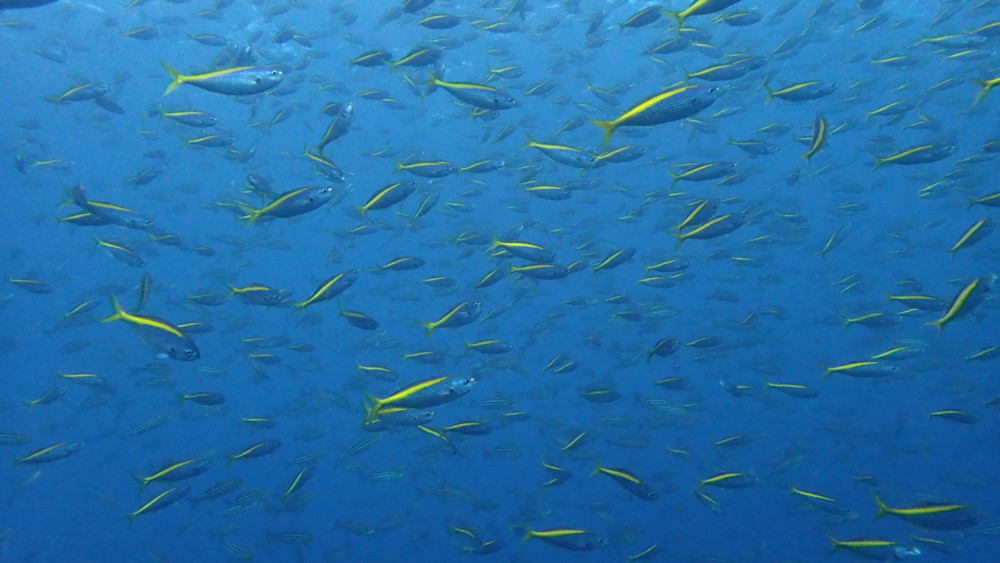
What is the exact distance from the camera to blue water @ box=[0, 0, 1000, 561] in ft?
42.5

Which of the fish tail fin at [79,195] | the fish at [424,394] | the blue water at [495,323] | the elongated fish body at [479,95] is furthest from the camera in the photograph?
the blue water at [495,323]

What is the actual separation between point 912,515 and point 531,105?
96.6 ft

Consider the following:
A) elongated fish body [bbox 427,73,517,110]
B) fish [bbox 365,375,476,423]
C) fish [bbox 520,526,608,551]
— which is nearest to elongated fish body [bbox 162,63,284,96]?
elongated fish body [bbox 427,73,517,110]

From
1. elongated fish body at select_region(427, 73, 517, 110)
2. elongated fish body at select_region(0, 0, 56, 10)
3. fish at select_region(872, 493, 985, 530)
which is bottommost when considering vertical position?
fish at select_region(872, 493, 985, 530)

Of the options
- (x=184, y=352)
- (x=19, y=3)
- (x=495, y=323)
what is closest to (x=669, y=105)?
(x=19, y=3)

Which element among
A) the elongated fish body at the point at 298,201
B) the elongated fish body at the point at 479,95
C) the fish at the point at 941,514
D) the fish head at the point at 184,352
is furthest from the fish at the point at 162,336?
the fish at the point at 941,514

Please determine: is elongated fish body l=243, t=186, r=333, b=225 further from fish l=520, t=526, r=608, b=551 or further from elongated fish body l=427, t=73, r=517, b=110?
fish l=520, t=526, r=608, b=551

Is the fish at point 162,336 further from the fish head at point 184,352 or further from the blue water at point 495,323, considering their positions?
the blue water at point 495,323

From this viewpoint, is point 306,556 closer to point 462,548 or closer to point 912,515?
point 462,548

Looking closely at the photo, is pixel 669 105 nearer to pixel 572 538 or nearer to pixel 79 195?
pixel 572 538

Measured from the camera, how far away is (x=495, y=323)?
17281 millimetres

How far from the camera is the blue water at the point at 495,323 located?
12953 mm

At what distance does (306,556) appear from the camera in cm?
1831

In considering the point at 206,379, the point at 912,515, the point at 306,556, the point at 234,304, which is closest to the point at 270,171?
the point at 234,304
